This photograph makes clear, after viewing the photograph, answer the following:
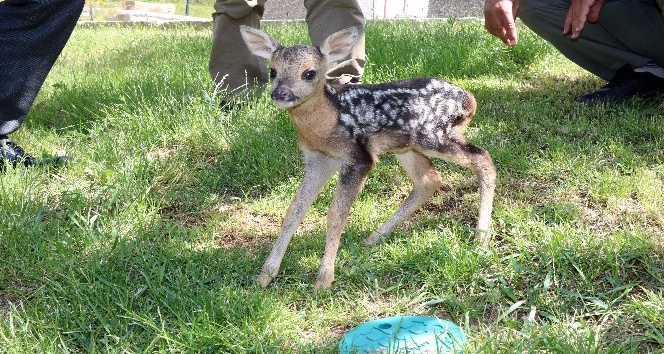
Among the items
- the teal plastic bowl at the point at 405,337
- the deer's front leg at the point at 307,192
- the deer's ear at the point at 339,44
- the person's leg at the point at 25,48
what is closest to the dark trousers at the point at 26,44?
the person's leg at the point at 25,48

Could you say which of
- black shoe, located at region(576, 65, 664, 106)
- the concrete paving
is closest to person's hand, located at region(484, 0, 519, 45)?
black shoe, located at region(576, 65, 664, 106)

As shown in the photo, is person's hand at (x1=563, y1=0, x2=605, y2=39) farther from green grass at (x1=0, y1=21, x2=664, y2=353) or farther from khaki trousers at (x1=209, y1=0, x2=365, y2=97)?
khaki trousers at (x1=209, y1=0, x2=365, y2=97)

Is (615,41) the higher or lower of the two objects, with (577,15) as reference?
lower

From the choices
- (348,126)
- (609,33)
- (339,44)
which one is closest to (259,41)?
(339,44)

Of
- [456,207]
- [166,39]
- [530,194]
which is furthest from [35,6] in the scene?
[166,39]

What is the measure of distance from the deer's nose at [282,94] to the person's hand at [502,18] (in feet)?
5.11

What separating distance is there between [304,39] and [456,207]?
3882 millimetres

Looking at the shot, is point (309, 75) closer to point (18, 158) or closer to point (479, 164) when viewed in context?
point (479, 164)

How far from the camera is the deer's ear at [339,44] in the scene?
3.42m

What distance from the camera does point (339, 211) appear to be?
3270 mm

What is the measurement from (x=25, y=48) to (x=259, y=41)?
63.4 inches

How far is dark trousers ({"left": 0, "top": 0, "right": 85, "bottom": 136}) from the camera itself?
4.22 m

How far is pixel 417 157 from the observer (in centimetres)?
375

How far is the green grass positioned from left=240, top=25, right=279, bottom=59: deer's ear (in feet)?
2.93
